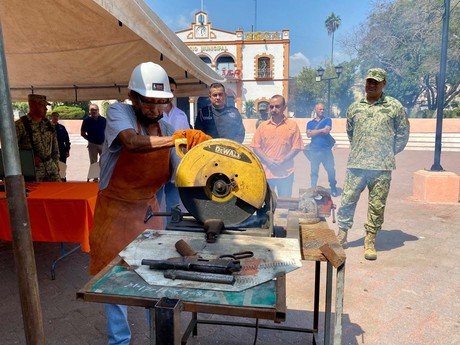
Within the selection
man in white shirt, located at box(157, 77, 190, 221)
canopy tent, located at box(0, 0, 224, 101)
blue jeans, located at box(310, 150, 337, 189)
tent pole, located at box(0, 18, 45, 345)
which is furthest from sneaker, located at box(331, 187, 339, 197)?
tent pole, located at box(0, 18, 45, 345)

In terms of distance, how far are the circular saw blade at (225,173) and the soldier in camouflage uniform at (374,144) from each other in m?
2.35

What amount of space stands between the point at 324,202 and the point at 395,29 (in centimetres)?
2772

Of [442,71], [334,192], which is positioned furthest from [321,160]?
[442,71]

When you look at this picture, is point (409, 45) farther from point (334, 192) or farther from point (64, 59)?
point (64, 59)

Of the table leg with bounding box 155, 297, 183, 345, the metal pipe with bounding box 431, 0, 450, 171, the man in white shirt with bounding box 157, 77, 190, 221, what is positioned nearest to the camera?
the table leg with bounding box 155, 297, 183, 345

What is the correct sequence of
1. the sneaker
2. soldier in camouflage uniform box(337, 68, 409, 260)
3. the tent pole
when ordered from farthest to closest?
the sneaker
soldier in camouflage uniform box(337, 68, 409, 260)
the tent pole

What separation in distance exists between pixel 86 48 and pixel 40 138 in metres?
1.16

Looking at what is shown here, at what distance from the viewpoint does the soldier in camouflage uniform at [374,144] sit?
11.7 ft

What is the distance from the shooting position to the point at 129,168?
1933mm

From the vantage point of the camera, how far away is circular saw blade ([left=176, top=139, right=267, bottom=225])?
1591 mm

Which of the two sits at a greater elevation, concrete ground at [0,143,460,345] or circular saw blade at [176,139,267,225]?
circular saw blade at [176,139,267,225]

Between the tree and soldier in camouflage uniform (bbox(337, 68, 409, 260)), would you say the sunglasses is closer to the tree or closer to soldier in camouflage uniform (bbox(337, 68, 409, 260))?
soldier in camouflage uniform (bbox(337, 68, 409, 260))

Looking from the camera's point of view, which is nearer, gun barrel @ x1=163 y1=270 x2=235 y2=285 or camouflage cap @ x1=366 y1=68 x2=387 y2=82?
gun barrel @ x1=163 y1=270 x2=235 y2=285

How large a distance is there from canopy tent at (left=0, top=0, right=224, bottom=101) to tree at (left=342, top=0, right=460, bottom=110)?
2011cm
